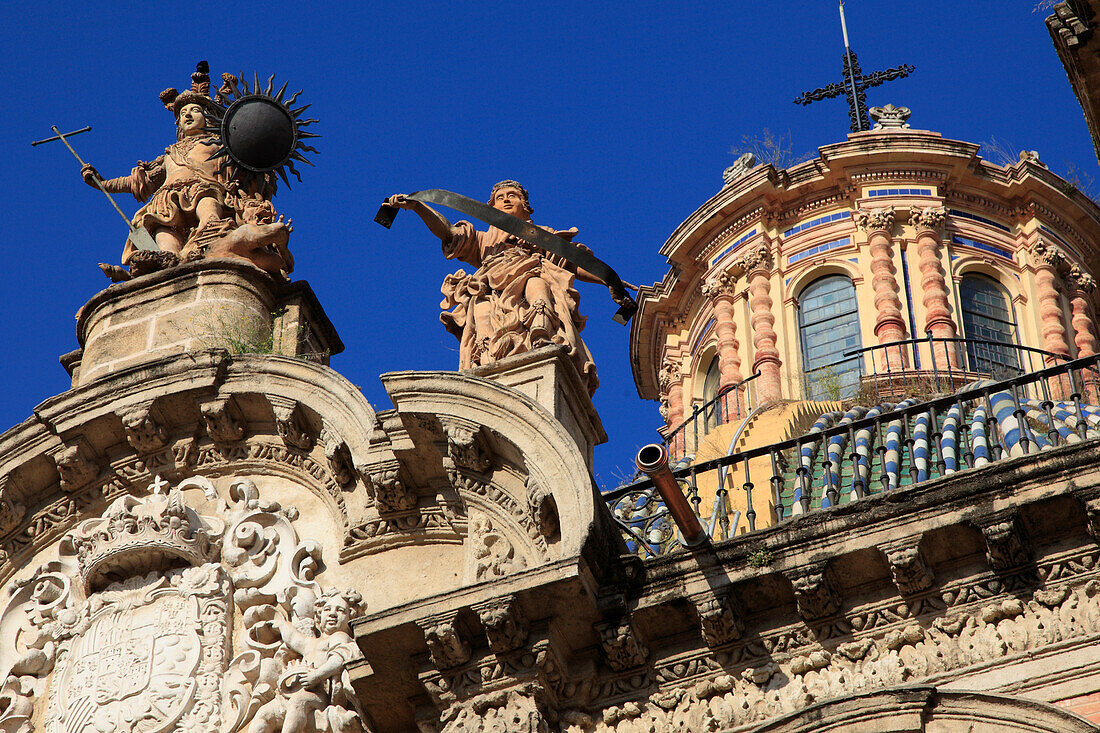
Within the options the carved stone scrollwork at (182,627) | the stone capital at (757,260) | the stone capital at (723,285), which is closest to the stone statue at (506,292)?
the carved stone scrollwork at (182,627)

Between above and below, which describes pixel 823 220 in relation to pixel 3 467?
above

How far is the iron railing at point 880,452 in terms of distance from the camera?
11.5 m

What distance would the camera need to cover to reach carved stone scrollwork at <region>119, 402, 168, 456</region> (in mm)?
12859

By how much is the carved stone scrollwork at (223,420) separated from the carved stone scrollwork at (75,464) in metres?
0.93

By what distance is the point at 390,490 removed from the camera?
1199cm

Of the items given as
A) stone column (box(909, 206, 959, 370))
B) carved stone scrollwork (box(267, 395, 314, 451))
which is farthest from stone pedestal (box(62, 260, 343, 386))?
stone column (box(909, 206, 959, 370))

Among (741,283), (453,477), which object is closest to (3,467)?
(453,477)

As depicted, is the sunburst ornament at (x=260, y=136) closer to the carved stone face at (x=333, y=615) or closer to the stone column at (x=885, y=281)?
the carved stone face at (x=333, y=615)

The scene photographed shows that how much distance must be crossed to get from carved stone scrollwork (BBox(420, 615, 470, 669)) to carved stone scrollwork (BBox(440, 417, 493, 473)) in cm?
134

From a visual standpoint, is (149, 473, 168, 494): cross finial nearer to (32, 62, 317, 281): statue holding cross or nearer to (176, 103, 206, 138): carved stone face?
(32, 62, 317, 281): statue holding cross

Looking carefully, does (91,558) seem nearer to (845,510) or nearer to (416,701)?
(416,701)

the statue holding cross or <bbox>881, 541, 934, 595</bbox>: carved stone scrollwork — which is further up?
the statue holding cross

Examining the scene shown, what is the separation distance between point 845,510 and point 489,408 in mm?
2477

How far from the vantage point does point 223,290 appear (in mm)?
14219
